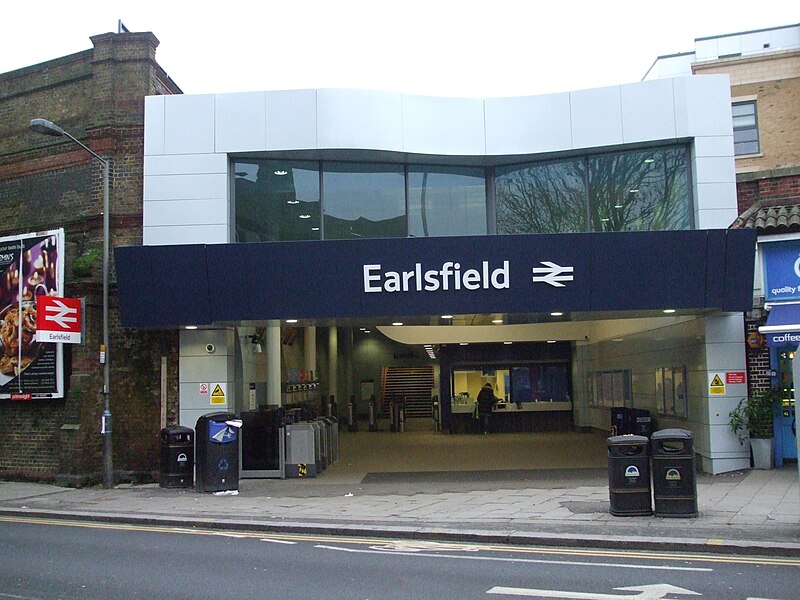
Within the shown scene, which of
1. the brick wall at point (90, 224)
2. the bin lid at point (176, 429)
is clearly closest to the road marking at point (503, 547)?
the bin lid at point (176, 429)

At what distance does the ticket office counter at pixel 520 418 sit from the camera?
3003 centimetres

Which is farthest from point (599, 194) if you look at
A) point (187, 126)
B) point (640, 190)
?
point (187, 126)

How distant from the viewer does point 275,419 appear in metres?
18.3

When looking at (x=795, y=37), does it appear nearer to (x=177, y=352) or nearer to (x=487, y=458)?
(x=487, y=458)

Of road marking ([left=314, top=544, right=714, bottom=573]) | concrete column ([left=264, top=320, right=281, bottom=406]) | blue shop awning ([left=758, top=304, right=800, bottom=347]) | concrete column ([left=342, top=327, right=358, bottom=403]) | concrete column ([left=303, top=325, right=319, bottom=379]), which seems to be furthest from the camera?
concrete column ([left=342, top=327, right=358, bottom=403])

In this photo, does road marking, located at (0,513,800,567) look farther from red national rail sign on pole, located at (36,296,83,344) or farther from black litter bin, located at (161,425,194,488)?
red national rail sign on pole, located at (36,296,83,344)

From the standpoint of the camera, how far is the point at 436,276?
16.4 m

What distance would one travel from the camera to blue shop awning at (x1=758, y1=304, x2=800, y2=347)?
1515 cm

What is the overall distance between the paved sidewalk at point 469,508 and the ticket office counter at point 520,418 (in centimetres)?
1129

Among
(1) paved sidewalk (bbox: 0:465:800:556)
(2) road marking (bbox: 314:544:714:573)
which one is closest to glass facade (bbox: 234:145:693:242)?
(1) paved sidewalk (bbox: 0:465:800:556)

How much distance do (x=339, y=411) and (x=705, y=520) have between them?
88.2 feet

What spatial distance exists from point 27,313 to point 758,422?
16.4 m

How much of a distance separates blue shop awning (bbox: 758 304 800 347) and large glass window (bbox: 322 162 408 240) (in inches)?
305

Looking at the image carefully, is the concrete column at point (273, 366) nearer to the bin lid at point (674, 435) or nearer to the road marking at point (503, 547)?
the road marking at point (503, 547)
